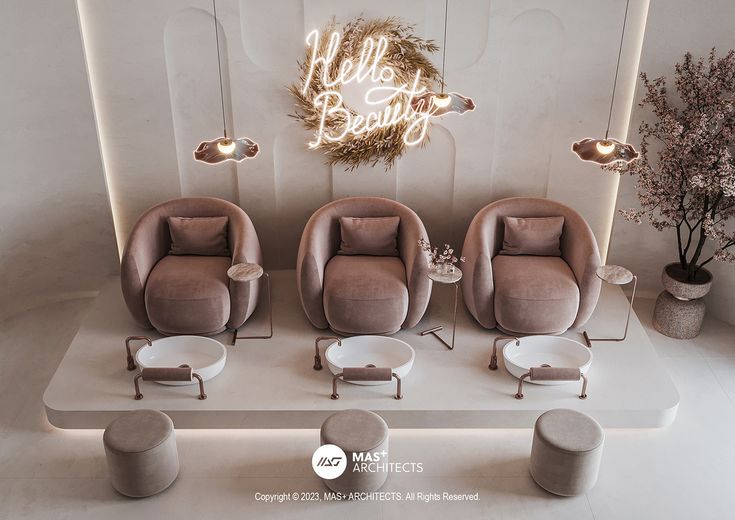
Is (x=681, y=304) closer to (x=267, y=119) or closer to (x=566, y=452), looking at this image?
(x=566, y=452)

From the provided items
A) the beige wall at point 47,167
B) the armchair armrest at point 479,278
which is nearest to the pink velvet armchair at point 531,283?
the armchair armrest at point 479,278

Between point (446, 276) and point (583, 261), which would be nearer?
point (446, 276)

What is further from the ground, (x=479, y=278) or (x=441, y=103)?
Result: (x=441, y=103)

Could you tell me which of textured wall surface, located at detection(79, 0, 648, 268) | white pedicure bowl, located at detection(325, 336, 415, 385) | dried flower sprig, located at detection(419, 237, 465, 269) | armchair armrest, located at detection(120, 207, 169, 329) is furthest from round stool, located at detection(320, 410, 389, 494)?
textured wall surface, located at detection(79, 0, 648, 268)

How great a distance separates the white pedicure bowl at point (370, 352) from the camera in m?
5.13

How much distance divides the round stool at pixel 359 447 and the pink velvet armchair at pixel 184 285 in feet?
4.96

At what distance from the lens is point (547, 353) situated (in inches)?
208

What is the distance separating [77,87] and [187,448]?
3081mm

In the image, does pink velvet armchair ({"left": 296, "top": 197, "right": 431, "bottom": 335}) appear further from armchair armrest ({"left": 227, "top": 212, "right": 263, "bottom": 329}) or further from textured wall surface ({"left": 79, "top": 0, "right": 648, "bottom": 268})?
textured wall surface ({"left": 79, "top": 0, "right": 648, "bottom": 268})

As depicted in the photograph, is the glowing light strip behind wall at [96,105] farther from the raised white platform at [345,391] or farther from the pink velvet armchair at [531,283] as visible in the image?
the pink velvet armchair at [531,283]

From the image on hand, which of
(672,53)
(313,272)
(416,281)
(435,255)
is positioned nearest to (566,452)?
(416,281)

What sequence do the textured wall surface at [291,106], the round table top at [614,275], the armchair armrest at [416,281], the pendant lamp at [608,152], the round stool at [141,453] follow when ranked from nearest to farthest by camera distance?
the round stool at [141,453] < the pendant lamp at [608,152] < the round table top at [614,275] < the armchair armrest at [416,281] < the textured wall surface at [291,106]

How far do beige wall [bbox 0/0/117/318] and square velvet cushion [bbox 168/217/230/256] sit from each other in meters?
0.80

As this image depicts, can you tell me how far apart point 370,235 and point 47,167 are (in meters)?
2.78
